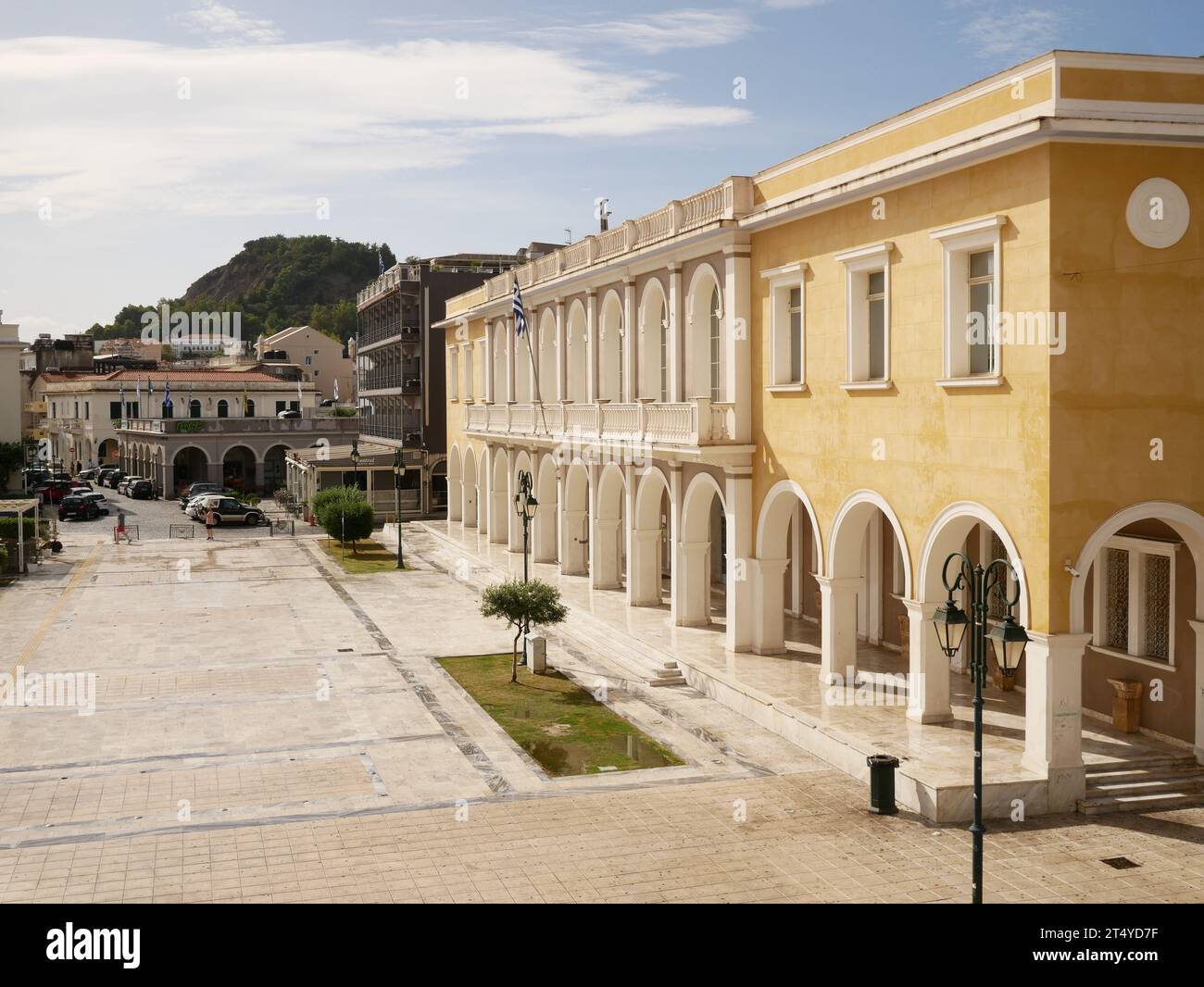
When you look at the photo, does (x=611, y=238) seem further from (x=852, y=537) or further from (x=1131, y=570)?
(x=1131, y=570)

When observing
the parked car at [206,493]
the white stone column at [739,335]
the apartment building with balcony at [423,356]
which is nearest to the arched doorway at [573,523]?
the white stone column at [739,335]

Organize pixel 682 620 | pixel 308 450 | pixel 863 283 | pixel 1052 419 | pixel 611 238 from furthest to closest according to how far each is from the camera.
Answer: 1. pixel 308 450
2. pixel 611 238
3. pixel 682 620
4. pixel 863 283
5. pixel 1052 419

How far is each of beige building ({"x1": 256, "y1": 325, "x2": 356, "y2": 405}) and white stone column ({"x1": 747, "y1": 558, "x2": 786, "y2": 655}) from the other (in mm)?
88725

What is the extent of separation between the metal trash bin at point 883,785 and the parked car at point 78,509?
2033 inches

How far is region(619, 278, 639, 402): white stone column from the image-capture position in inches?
1155

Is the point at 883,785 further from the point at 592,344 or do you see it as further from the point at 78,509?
the point at 78,509

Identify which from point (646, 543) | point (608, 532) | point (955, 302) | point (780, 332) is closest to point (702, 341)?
point (780, 332)

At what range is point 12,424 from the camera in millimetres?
68000

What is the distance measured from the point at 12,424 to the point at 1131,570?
63.7 meters

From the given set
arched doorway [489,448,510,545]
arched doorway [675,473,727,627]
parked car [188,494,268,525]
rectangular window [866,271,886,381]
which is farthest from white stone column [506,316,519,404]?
→ rectangular window [866,271,886,381]

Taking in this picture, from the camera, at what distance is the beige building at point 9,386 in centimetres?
6744

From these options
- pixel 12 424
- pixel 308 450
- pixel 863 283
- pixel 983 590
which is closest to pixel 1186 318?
pixel 863 283

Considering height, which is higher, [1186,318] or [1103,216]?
[1103,216]

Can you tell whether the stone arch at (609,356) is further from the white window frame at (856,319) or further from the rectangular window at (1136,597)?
the rectangular window at (1136,597)
